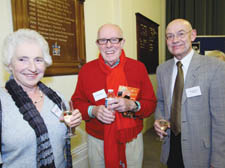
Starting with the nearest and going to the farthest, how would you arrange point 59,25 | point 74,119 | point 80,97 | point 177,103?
point 74,119, point 177,103, point 80,97, point 59,25

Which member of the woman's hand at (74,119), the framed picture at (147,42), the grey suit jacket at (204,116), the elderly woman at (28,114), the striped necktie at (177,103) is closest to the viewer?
the elderly woman at (28,114)

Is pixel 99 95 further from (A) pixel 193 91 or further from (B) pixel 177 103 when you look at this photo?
(A) pixel 193 91

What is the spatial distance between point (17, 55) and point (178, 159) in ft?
5.51

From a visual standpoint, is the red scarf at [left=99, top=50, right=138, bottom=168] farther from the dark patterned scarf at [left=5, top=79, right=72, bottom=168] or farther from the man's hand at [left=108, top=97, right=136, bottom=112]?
the dark patterned scarf at [left=5, top=79, right=72, bottom=168]

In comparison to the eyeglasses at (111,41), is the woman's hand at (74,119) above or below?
below

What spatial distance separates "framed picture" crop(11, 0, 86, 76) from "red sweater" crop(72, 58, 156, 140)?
0.57 m

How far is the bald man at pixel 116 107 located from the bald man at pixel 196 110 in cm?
26

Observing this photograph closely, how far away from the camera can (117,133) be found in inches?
66.8

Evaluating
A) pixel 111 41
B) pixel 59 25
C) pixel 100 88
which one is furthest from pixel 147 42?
pixel 100 88

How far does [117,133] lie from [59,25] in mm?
1503

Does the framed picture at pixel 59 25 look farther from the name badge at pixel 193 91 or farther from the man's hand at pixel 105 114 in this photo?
the name badge at pixel 193 91

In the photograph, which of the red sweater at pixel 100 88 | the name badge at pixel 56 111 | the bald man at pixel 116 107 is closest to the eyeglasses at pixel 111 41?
the bald man at pixel 116 107

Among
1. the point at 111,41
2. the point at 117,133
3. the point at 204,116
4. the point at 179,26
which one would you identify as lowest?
the point at 117,133

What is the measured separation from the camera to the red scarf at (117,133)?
Result: 1.67 m
